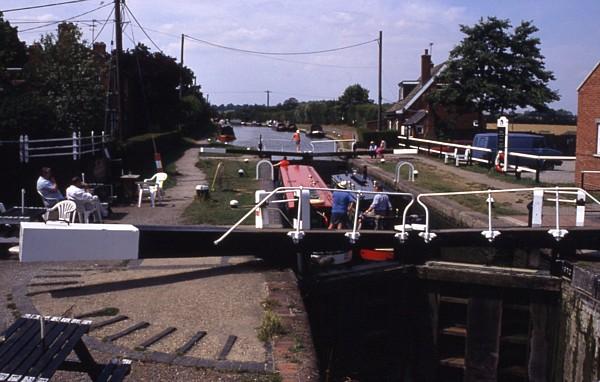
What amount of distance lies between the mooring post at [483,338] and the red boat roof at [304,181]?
553 cm

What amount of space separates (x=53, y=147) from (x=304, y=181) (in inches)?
304

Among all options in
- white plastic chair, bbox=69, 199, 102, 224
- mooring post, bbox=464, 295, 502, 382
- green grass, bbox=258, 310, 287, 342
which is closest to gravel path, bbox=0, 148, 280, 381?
Result: green grass, bbox=258, 310, 287, 342

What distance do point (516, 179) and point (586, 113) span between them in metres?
3.27

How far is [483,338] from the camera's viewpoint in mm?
12094

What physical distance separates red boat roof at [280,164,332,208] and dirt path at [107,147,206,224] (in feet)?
9.50

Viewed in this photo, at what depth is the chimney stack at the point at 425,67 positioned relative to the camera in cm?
5762

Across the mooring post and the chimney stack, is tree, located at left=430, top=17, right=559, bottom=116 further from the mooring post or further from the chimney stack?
the mooring post

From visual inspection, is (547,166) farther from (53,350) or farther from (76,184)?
(53,350)

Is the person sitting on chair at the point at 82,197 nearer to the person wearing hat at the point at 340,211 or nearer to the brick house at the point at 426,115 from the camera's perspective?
the person wearing hat at the point at 340,211

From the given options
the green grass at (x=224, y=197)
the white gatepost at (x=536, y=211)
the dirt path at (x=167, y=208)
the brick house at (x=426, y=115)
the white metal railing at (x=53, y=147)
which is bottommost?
the dirt path at (x=167, y=208)

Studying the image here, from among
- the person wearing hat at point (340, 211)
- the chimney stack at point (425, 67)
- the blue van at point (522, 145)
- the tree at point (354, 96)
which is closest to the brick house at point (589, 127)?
the blue van at point (522, 145)

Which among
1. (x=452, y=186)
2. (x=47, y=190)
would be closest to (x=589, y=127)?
(x=452, y=186)

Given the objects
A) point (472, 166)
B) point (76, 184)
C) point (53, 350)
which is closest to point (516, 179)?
point (472, 166)

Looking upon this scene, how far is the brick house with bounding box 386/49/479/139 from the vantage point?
5194 cm
